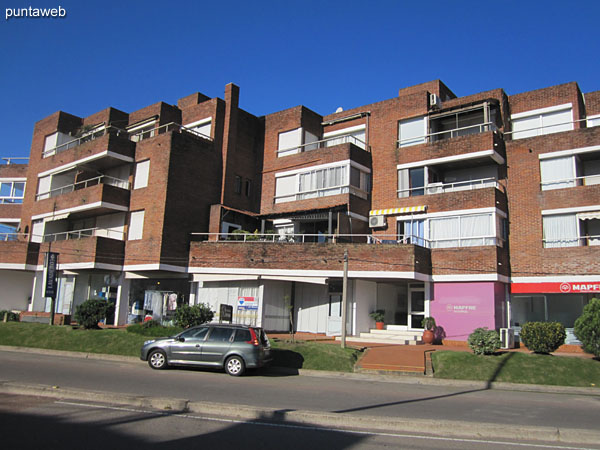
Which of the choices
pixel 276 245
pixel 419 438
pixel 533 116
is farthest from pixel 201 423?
pixel 533 116

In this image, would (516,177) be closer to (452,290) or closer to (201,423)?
(452,290)

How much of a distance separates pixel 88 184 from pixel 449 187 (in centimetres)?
2466

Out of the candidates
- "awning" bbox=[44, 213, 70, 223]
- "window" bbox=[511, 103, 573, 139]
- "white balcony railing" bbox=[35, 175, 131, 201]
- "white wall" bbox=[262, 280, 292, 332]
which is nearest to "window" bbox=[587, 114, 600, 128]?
"window" bbox=[511, 103, 573, 139]

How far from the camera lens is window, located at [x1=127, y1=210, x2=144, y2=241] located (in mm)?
30828

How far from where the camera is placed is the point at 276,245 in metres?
27.9

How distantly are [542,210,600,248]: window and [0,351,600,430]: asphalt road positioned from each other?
13.3 meters

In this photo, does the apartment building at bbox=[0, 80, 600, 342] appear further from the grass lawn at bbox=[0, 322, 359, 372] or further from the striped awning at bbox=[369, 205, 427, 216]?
the grass lawn at bbox=[0, 322, 359, 372]

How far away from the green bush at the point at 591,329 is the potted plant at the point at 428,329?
789 centimetres

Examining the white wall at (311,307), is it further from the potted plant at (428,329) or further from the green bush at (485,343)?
the green bush at (485,343)

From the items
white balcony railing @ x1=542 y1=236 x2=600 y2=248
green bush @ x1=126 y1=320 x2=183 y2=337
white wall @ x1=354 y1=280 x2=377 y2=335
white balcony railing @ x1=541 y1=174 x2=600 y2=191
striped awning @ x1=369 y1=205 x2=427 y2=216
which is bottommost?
green bush @ x1=126 y1=320 x2=183 y2=337

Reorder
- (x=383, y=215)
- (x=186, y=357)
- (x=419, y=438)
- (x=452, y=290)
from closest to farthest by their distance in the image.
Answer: (x=419, y=438) < (x=186, y=357) < (x=452, y=290) < (x=383, y=215)

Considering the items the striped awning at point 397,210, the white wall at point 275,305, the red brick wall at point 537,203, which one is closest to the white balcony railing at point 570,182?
the red brick wall at point 537,203

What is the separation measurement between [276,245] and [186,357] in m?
12.1

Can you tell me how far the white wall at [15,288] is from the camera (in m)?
36.5
